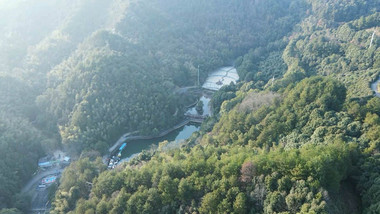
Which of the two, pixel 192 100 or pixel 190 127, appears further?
pixel 192 100

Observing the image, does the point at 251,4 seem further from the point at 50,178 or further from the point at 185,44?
the point at 50,178

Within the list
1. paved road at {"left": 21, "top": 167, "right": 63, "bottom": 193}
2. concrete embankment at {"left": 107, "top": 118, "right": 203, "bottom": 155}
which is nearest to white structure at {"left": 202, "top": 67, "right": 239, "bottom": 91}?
concrete embankment at {"left": 107, "top": 118, "right": 203, "bottom": 155}

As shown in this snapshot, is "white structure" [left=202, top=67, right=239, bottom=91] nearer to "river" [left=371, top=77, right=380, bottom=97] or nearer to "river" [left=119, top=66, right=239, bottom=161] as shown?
"river" [left=119, top=66, right=239, bottom=161]

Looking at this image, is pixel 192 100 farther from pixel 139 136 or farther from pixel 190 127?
pixel 139 136

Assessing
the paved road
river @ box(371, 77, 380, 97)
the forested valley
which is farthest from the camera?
the paved road

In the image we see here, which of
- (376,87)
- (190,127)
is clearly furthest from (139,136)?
(376,87)

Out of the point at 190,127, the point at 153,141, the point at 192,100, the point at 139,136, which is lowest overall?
the point at 153,141
